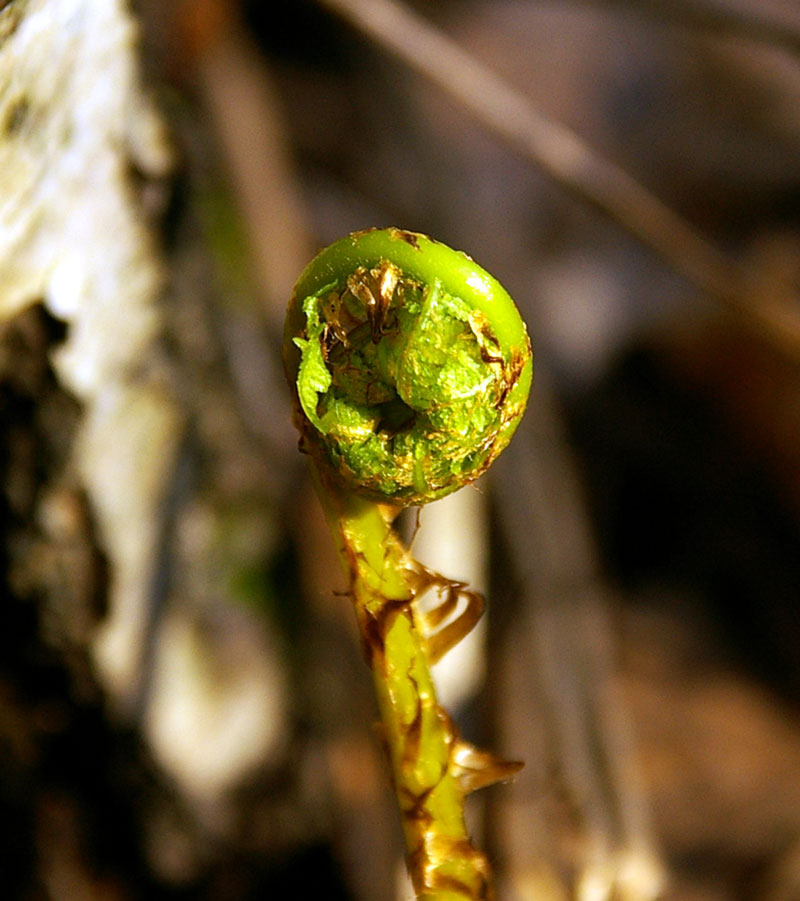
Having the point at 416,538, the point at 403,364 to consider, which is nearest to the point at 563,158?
the point at 416,538

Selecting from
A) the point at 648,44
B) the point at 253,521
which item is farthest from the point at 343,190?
the point at 253,521

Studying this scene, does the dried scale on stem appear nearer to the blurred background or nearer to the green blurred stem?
the green blurred stem

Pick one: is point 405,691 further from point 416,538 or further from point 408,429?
point 416,538

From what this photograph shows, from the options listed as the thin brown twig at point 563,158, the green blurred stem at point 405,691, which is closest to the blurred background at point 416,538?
the thin brown twig at point 563,158

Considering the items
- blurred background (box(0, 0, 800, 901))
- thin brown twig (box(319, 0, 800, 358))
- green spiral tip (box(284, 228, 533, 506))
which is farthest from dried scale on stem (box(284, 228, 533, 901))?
thin brown twig (box(319, 0, 800, 358))

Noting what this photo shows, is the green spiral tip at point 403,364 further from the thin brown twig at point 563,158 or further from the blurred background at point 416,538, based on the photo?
the thin brown twig at point 563,158

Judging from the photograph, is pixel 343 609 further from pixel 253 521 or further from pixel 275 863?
pixel 275 863

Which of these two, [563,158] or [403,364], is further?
[563,158]

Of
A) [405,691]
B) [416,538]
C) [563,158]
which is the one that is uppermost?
[563,158]
